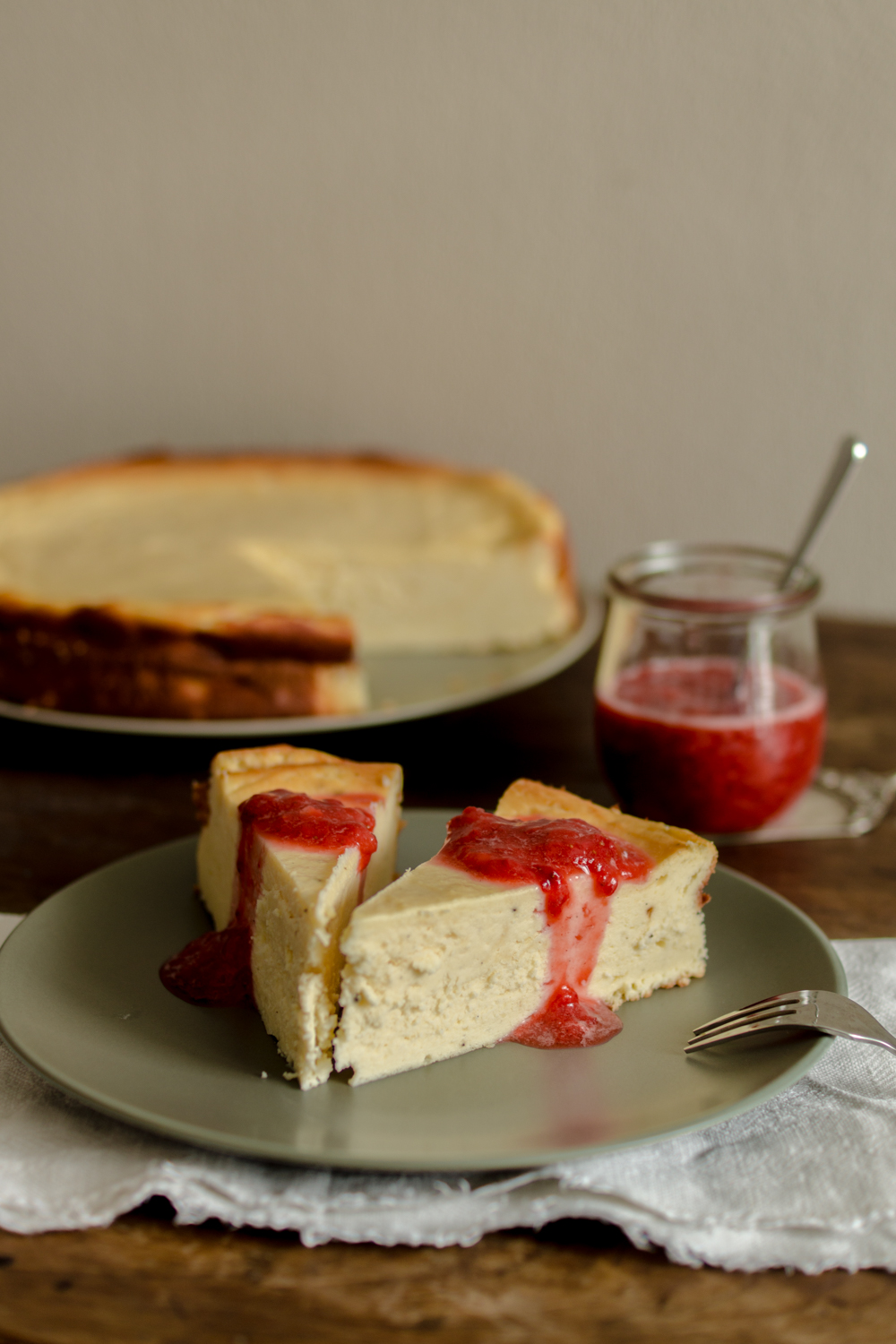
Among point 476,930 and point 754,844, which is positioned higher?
point 476,930

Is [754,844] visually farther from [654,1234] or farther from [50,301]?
[50,301]

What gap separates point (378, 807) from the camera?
136cm

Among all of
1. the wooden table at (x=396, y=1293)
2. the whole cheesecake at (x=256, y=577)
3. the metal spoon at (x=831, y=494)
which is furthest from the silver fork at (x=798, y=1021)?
the whole cheesecake at (x=256, y=577)

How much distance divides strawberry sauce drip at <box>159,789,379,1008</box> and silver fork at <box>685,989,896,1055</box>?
0.37 metres

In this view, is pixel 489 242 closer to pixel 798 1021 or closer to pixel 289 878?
pixel 289 878

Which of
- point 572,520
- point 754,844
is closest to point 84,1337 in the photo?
point 754,844

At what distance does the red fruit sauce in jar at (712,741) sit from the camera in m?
1.68

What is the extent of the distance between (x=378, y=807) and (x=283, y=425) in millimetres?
1722

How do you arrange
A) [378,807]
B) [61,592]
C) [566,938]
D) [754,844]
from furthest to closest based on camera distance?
[61,592] < [754,844] < [378,807] < [566,938]

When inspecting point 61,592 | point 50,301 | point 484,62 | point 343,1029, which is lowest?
point 61,592

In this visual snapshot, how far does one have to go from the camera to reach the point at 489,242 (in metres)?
2.70

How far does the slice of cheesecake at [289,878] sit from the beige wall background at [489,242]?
1522 millimetres

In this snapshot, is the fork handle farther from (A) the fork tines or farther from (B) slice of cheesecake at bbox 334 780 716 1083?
(B) slice of cheesecake at bbox 334 780 716 1083

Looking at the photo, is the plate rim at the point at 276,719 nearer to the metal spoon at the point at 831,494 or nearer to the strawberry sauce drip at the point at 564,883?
the metal spoon at the point at 831,494
